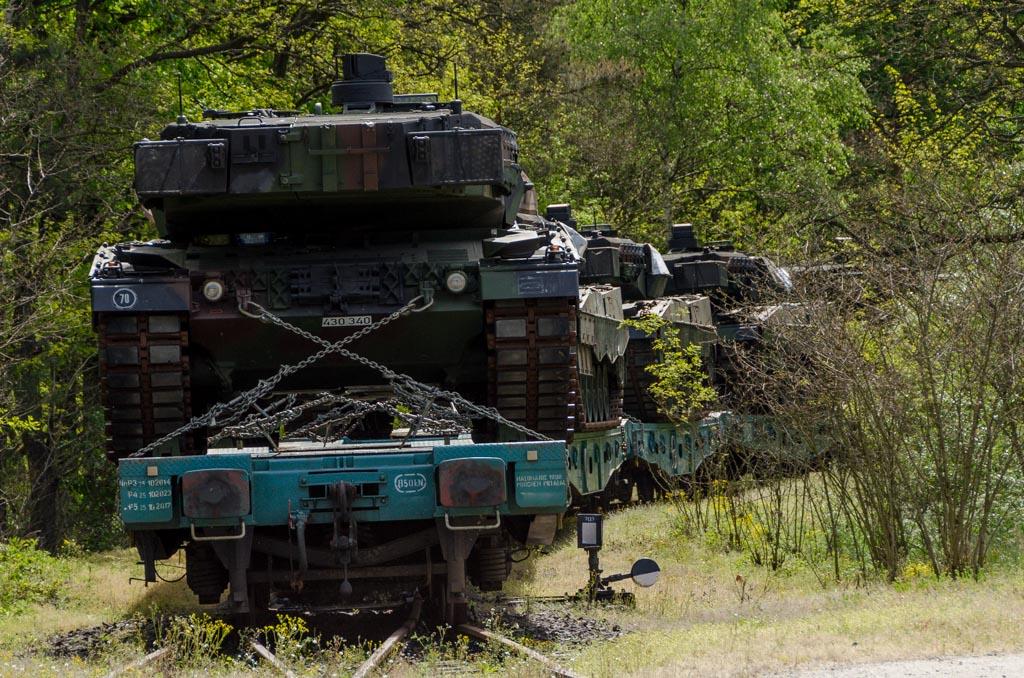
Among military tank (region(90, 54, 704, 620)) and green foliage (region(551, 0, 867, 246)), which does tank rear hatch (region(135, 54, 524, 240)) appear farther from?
green foliage (region(551, 0, 867, 246))

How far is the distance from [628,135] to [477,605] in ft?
67.5

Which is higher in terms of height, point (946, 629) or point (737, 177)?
point (737, 177)

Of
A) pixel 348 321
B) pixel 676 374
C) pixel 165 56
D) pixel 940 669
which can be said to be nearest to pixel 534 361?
pixel 348 321

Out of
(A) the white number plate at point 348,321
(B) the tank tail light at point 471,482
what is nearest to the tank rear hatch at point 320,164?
(A) the white number plate at point 348,321

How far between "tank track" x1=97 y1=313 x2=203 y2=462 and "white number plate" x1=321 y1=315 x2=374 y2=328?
1.05 metres

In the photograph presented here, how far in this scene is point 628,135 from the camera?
32000 millimetres

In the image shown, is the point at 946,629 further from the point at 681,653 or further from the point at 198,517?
the point at 198,517

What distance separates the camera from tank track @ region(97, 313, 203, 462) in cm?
1247

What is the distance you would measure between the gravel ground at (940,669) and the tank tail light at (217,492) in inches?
152

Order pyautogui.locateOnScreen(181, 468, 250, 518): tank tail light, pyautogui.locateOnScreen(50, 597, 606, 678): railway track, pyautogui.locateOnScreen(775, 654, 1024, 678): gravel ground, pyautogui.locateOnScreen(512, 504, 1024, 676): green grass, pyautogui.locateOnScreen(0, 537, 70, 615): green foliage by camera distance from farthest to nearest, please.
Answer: pyautogui.locateOnScreen(0, 537, 70, 615): green foliage, pyautogui.locateOnScreen(181, 468, 250, 518): tank tail light, pyautogui.locateOnScreen(50, 597, 606, 678): railway track, pyautogui.locateOnScreen(512, 504, 1024, 676): green grass, pyautogui.locateOnScreen(775, 654, 1024, 678): gravel ground

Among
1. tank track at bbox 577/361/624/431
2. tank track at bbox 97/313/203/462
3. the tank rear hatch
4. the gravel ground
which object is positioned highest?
the tank rear hatch

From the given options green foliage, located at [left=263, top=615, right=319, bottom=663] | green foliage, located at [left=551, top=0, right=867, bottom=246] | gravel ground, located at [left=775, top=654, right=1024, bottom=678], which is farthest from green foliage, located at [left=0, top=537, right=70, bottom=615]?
green foliage, located at [left=551, top=0, right=867, bottom=246]

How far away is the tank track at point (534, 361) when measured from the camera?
12617mm

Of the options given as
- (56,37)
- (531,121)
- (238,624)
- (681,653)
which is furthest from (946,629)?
(531,121)
